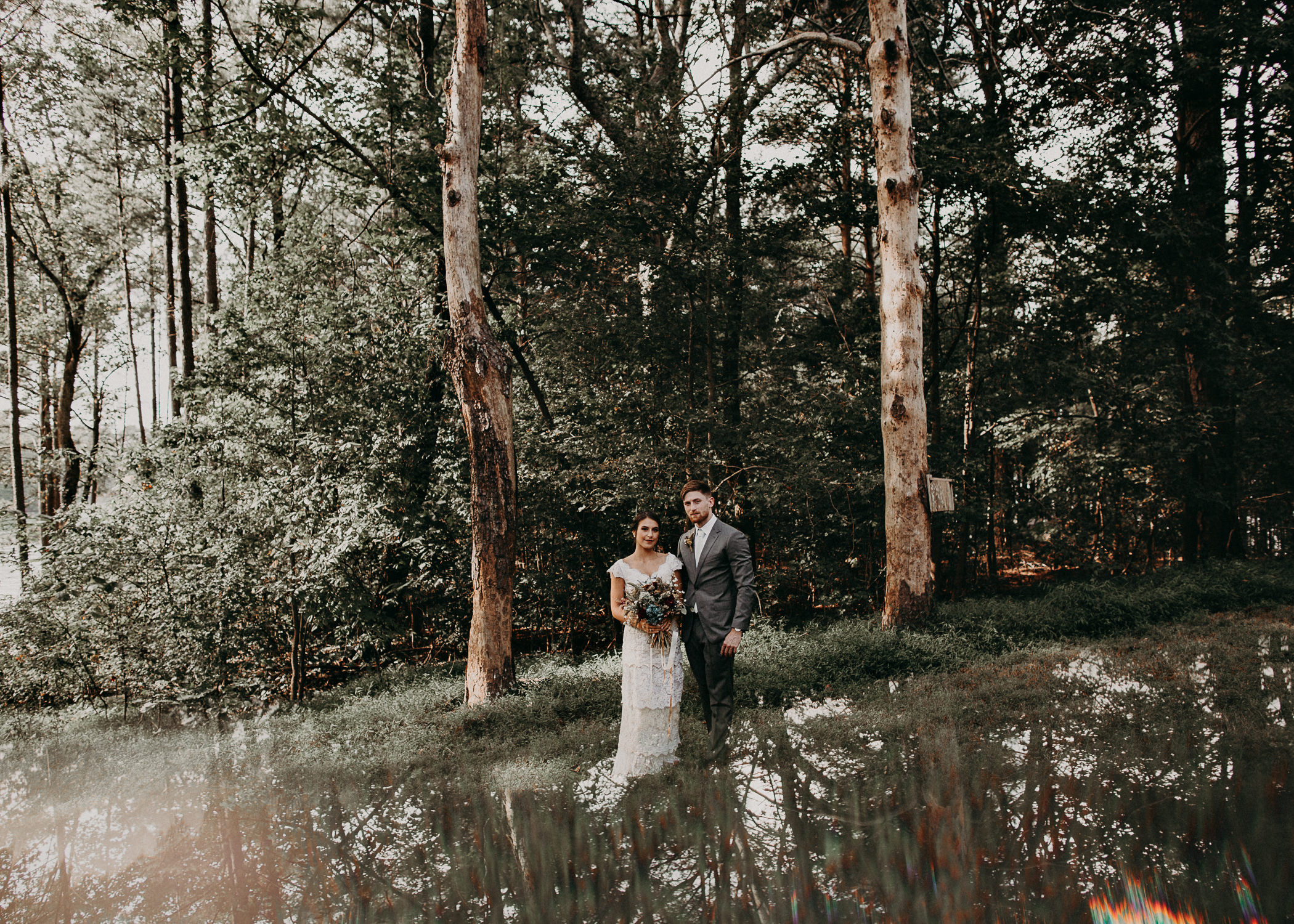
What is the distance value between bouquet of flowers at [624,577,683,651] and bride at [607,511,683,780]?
0.6 inches

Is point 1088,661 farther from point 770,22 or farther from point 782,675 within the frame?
point 770,22

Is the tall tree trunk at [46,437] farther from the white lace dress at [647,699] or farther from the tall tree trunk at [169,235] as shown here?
the white lace dress at [647,699]

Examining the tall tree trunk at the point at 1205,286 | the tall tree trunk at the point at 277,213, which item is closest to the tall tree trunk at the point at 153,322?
the tall tree trunk at the point at 277,213

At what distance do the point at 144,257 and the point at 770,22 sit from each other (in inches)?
763

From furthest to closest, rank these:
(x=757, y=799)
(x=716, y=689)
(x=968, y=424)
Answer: (x=968, y=424), (x=716, y=689), (x=757, y=799)

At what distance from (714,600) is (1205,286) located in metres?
11.8

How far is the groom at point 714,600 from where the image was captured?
4.84 meters

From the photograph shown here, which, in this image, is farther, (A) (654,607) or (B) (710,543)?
(B) (710,543)

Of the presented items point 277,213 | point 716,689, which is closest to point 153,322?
point 277,213

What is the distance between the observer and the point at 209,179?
9555 mm

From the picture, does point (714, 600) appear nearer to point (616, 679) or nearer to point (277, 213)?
point (616, 679)

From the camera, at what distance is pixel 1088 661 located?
672 cm

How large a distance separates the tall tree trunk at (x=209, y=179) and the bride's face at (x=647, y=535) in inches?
313

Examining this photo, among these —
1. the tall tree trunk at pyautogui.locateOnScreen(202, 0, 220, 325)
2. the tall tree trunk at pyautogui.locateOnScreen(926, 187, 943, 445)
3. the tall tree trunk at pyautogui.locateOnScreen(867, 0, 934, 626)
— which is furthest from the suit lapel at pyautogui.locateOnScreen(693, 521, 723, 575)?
the tall tree trunk at pyautogui.locateOnScreen(202, 0, 220, 325)
